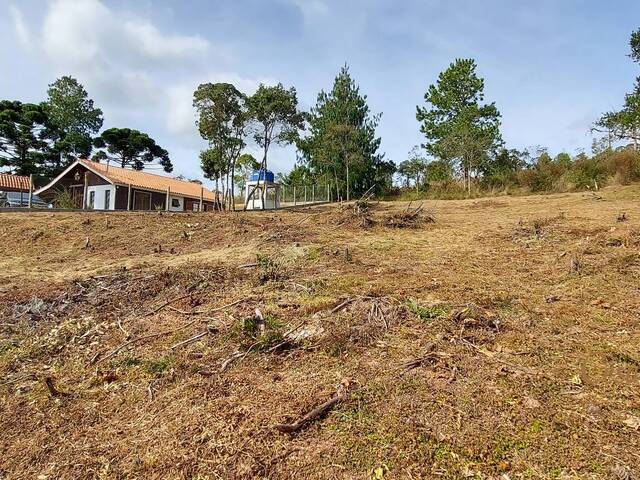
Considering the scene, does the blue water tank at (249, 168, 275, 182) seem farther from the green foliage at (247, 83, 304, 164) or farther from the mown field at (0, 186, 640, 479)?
the mown field at (0, 186, 640, 479)

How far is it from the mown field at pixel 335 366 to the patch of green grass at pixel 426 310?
0.02 meters

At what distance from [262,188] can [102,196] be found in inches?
386

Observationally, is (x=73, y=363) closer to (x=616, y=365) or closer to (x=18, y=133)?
(x=616, y=365)

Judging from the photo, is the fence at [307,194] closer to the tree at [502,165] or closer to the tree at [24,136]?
the tree at [502,165]

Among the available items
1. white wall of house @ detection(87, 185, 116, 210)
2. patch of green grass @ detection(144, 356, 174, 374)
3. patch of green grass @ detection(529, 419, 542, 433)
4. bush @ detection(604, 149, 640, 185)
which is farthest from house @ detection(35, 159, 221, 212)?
patch of green grass @ detection(529, 419, 542, 433)

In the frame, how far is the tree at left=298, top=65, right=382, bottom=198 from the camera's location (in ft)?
85.0

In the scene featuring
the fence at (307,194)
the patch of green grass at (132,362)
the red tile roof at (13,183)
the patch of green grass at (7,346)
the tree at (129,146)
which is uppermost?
the tree at (129,146)

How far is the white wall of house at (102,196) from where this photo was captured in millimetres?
24094

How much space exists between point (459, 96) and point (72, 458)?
90.1 feet

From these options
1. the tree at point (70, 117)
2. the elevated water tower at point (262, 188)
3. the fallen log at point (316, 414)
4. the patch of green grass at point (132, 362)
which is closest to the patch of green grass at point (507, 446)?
the fallen log at point (316, 414)

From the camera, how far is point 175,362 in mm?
3309

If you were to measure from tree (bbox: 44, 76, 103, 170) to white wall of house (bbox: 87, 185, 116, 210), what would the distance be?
15.8 meters

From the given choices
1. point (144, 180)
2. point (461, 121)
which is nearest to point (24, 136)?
point (144, 180)

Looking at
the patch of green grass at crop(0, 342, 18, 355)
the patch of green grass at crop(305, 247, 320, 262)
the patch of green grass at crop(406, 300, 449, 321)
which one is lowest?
the patch of green grass at crop(0, 342, 18, 355)
